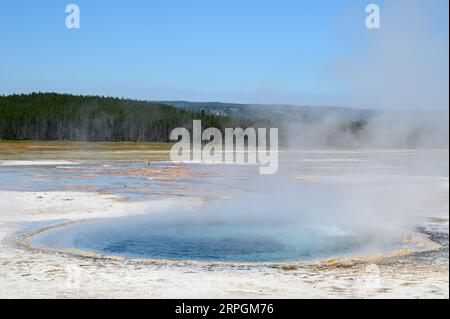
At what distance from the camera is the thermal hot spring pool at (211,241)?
8.40 metres

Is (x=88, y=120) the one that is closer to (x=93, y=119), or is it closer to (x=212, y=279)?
(x=93, y=119)

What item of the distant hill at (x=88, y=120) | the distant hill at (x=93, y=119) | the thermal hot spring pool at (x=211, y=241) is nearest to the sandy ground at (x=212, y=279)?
the thermal hot spring pool at (x=211, y=241)

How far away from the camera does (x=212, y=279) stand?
6.93 metres

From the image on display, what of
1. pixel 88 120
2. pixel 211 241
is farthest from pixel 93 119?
pixel 211 241

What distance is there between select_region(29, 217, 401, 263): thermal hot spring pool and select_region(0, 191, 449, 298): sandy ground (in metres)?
0.64

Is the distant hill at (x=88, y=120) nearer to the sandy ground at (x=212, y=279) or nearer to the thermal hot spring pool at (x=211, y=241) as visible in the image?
the thermal hot spring pool at (x=211, y=241)

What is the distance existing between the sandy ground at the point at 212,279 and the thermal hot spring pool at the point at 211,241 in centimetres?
64

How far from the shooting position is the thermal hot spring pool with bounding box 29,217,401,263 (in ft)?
27.6

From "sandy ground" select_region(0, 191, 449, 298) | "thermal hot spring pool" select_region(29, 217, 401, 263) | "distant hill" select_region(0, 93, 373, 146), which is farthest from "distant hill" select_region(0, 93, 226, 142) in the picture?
"sandy ground" select_region(0, 191, 449, 298)

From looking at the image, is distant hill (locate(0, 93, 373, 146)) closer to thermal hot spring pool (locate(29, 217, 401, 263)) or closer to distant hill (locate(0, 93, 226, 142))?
distant hill (locate(0, 93, 226, 142))

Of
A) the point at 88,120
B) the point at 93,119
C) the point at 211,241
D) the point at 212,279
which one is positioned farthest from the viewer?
the point at 93,119

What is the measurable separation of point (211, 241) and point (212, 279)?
241 cm
